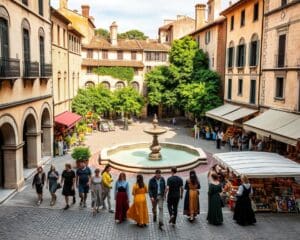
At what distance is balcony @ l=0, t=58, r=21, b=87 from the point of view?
14.4 meters

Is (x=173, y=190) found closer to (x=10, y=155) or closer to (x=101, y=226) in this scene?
(x=101, y=226)

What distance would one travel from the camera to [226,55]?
111 ft

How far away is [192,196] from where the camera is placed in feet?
41.5

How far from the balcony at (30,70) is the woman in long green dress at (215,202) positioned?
11.0 metres

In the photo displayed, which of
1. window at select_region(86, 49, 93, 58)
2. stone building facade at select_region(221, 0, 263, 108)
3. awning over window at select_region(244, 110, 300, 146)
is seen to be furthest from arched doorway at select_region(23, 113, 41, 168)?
window at select_region(86, 49, 93, 58)

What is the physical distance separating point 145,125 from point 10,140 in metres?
28.1

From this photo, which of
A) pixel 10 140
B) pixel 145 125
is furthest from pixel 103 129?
pixel 10 140

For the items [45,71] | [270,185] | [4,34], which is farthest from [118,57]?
[270,185]

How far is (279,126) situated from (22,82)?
14.3 meters

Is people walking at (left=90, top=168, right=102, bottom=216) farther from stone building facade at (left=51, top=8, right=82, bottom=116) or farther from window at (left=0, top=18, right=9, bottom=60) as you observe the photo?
stone building facade at (left=51, top=8, right=82, bottom=116)

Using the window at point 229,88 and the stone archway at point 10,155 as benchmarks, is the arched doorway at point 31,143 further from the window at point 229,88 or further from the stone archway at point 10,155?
the window at point 229,88

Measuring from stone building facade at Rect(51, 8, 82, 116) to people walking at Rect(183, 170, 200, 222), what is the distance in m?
17.5

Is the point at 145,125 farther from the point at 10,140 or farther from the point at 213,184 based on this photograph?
the point at 213,184

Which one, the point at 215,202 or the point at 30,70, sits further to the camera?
the point at 30,70
